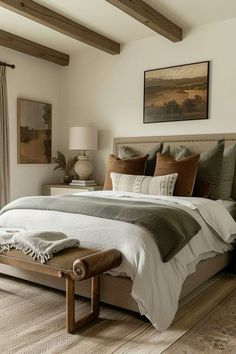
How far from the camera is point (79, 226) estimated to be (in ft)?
8.78

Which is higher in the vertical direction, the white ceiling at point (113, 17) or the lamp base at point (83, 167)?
the white ceiling at point (113, 17)

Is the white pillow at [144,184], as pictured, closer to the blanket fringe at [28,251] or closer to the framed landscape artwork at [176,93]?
the framed landscape artwork at [176,93]

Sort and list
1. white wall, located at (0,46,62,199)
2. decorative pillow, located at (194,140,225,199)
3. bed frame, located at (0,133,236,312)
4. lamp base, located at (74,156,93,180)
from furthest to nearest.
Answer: lamp base, located at (74,156,93,180) → white wall, located at (0,46,62,199) → decorative pillow, located at (194,140,225,199) → bed frame, located at (0,133,236,312)

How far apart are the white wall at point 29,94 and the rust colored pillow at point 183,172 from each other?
6.80ft

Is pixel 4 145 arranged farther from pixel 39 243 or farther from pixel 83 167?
pixel 39 243

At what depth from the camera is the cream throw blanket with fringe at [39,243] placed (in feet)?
7.58

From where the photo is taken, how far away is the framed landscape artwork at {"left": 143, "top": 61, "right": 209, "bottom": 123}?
4.16m

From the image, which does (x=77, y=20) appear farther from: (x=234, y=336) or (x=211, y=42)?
(x=234, y=336)

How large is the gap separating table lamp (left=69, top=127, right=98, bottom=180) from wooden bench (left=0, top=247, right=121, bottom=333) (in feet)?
8.14

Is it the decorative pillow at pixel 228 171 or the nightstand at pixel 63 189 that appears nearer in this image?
the decorative pillow at pixel 228 171

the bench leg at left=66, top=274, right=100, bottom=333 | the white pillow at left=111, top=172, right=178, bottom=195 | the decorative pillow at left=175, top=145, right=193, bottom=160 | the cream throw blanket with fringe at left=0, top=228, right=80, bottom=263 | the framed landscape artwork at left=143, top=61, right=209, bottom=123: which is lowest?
the bench leg at left=66, top=274, right=100, bottom=333

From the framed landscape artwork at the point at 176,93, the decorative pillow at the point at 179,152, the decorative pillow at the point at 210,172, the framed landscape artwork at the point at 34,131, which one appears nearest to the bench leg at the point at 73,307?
the decorative pillow at the point at 210,172

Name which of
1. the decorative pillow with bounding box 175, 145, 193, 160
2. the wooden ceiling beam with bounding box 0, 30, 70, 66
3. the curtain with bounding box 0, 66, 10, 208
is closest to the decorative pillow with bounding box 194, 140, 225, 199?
the decorative pillow with bounding box 175, 145, 193, 160

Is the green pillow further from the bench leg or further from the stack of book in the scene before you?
the bench leg
